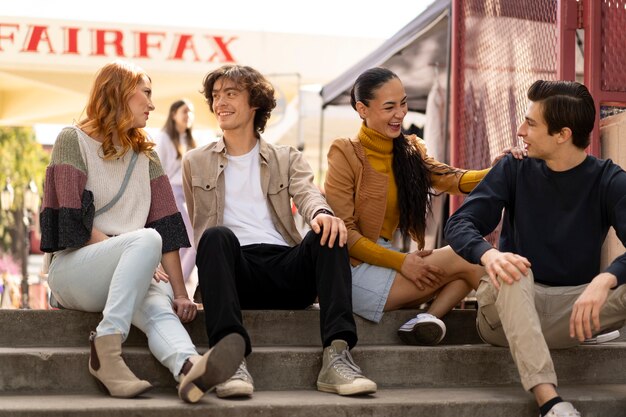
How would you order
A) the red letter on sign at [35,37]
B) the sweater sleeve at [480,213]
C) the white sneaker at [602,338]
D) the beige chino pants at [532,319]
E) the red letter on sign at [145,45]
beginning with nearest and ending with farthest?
the beige chino pants at [532,319] → the sweater sleeve at [480,213] → the white sneaker at [602,338] → the red letter on sign at [35,37] → the red letter on sign at [145,45]

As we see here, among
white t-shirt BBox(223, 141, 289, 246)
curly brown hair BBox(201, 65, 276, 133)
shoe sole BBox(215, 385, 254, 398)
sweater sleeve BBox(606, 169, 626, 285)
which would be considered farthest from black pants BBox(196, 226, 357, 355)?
sweater sleeve BBox(606, 169, 626, 285)

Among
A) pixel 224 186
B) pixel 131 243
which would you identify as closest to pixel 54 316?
pixel 131 243

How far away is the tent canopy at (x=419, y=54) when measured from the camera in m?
6.72

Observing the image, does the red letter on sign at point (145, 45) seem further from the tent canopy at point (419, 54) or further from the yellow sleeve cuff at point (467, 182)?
the yellow sleeve cuff at point (467, 182)

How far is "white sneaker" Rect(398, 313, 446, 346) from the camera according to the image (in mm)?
4172

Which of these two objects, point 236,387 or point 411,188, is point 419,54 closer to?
point 411,188

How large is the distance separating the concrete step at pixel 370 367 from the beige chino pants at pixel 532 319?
126mm

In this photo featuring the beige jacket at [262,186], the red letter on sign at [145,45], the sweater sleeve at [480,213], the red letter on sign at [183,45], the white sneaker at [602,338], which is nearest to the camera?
the sweater sleeve at [480,213]

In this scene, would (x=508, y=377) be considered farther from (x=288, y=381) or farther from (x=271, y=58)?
(x=271, y=58)

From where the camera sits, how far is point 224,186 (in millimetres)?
4488

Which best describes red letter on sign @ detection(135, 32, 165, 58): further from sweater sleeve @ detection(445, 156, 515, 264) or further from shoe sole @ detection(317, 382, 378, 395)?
shoe sole @ detection(317, 382, 378, 395)

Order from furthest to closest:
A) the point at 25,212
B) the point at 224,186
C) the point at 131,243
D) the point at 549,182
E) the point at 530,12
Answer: the point at 25,212
the point at 530,12
the point at 224,186
the point at 549,182
the point at 131,243

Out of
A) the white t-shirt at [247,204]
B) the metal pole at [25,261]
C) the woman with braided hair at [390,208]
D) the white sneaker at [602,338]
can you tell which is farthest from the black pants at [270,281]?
the metal pole at [25,261]

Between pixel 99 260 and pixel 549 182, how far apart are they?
6.08 ft
